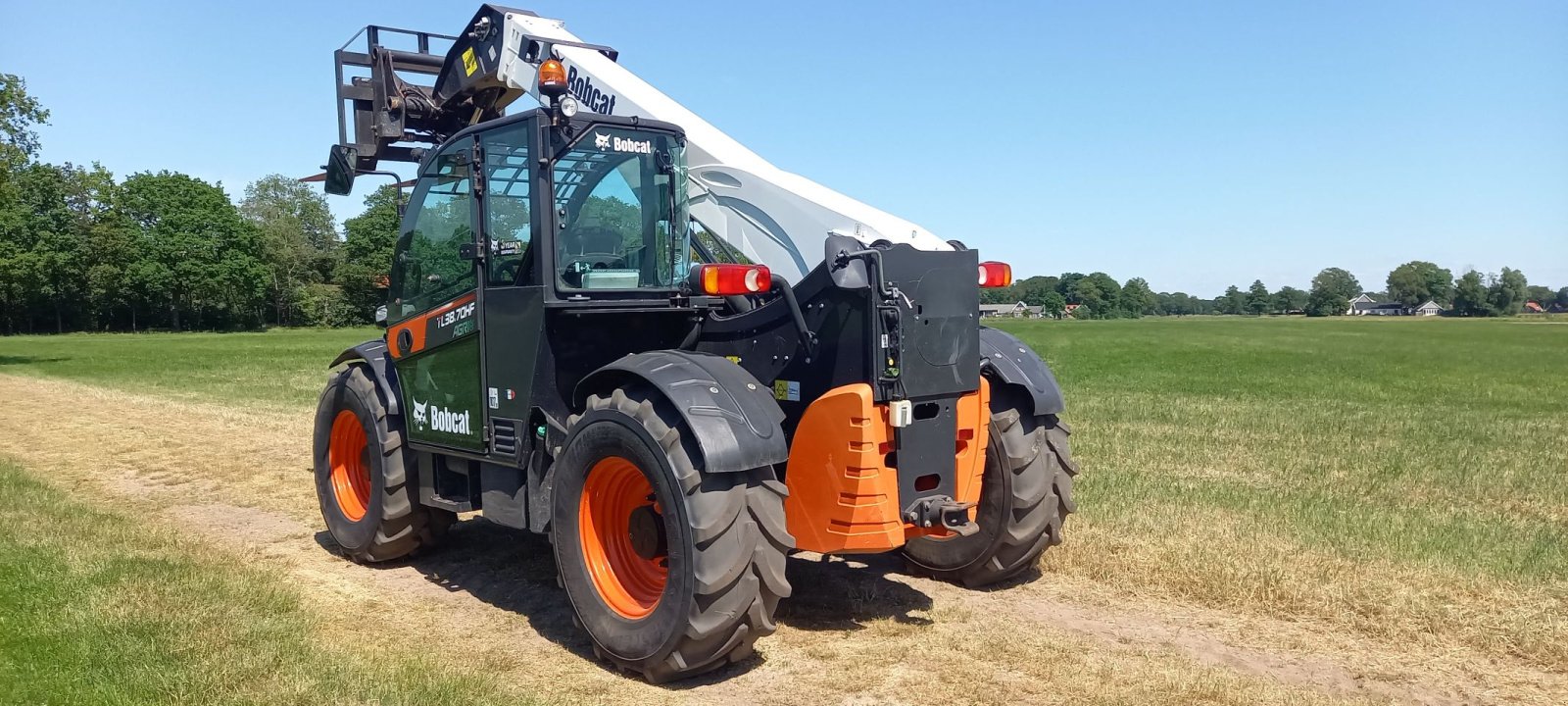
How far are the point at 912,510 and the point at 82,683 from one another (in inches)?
144

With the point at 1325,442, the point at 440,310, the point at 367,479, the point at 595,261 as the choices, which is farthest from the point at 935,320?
the point at 1325,442

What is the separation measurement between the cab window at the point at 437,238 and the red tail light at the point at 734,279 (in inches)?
71.5

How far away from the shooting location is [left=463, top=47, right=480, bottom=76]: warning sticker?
25.3 feet

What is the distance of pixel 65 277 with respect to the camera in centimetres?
6253

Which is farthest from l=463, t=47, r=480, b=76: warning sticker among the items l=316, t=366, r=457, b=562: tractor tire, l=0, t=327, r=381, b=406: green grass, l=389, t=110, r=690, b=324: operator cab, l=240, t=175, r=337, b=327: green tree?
l=240, t=175, r=337, b=327: green tree

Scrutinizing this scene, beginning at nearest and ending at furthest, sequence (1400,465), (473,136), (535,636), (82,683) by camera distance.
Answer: (82,683), (535,636), (473,136), (1400,465)

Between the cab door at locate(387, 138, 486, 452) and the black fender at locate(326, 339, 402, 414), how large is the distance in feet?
0.43

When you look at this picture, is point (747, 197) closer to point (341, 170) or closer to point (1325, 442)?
point (341, 170)

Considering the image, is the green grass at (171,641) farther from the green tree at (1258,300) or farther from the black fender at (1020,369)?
the green tree at (1258,300)

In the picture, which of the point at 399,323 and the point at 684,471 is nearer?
the point at 684,471

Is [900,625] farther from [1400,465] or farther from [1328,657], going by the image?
[1400,465]

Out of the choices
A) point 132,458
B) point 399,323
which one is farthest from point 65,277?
point 399,323

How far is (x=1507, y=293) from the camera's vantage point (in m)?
132

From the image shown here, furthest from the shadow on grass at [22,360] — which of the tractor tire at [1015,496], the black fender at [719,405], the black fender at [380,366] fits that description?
the tractor tire at [1015,496]
